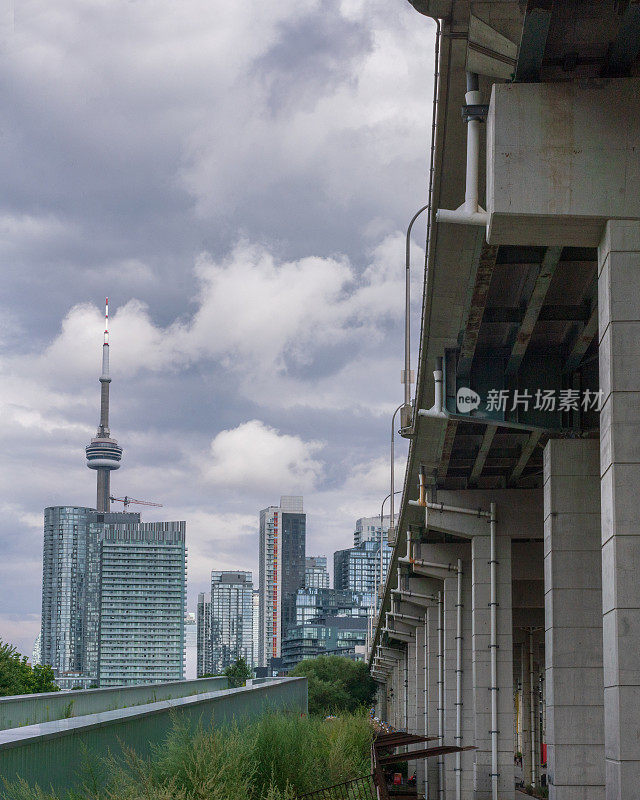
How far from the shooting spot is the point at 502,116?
10.1 metres

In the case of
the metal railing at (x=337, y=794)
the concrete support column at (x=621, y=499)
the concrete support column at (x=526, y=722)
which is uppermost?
the concrete support column at (x=621, y=499)

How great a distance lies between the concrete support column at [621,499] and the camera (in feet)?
30.0

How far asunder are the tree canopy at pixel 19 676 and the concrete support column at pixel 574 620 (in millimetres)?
37791

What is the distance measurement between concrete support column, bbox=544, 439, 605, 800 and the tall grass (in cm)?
377

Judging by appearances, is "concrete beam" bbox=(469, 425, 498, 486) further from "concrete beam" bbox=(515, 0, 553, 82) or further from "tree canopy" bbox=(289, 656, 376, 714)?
"tree canopy" bbox=(289, 656, 376, 714)

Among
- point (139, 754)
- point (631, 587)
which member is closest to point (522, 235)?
point (631, 587)

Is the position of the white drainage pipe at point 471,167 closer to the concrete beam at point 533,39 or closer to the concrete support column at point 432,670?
the concrete beam at point 533,39

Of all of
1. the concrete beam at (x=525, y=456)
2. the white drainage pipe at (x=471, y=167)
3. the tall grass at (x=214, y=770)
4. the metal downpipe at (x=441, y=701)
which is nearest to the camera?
the tall grass at (x=214, y=770)

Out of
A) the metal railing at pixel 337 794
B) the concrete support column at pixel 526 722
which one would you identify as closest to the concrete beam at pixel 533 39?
the metal railing at pixel 337 794

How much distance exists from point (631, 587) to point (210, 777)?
473 centimetres

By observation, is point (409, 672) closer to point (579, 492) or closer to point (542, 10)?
point (579, 492)

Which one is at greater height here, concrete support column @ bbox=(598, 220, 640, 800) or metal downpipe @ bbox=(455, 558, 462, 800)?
concrete support column @ bbox=(598, 220, 640, 800)

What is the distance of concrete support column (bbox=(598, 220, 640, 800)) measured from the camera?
9.13m

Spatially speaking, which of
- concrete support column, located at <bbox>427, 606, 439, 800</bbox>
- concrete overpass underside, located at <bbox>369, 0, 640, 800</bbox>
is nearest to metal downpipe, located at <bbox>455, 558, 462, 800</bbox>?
concrete overpass underside, located at <bbox>369, 0, 640, 800</bbox>
